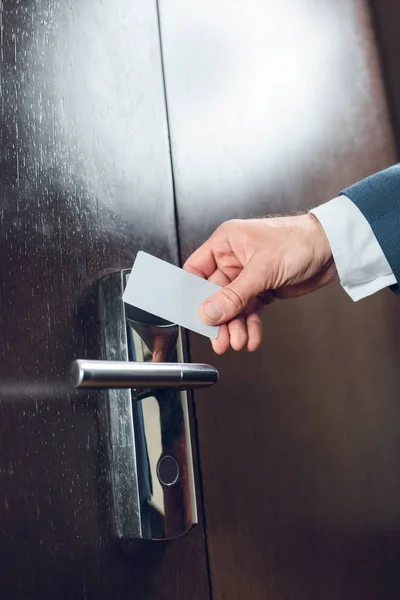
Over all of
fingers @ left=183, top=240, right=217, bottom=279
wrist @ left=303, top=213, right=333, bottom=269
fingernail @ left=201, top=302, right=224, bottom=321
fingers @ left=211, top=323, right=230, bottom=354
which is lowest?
fingers @ left=211, top=323, right=230, bottom=354

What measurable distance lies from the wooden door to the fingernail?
0.27ft

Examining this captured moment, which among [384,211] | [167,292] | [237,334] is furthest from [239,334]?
[384,211]

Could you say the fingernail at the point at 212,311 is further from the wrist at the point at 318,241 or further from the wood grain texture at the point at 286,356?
the wrist at the point at 318,241

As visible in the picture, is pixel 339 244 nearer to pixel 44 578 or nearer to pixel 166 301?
pixel 166 301

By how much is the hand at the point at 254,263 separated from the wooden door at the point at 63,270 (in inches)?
3.5

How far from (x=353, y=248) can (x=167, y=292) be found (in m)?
0.31

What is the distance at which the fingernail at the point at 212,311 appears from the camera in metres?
0.54

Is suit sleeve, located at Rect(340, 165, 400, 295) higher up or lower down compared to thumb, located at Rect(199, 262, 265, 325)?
higher up

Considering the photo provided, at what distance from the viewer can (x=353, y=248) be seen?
728 millimetres

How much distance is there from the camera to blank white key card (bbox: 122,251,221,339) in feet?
1.57

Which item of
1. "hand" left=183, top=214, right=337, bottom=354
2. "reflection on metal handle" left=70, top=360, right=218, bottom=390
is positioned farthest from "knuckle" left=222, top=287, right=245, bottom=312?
"reflection on metal handle" left=70, top=360, right=218, bottom=390

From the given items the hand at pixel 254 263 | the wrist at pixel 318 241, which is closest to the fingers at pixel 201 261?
the hand at pixel 254 263

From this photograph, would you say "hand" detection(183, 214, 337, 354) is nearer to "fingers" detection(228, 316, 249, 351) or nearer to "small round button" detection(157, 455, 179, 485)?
"fingers" detection(228, 316, 249, 351)

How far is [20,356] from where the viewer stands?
1.34 ft
